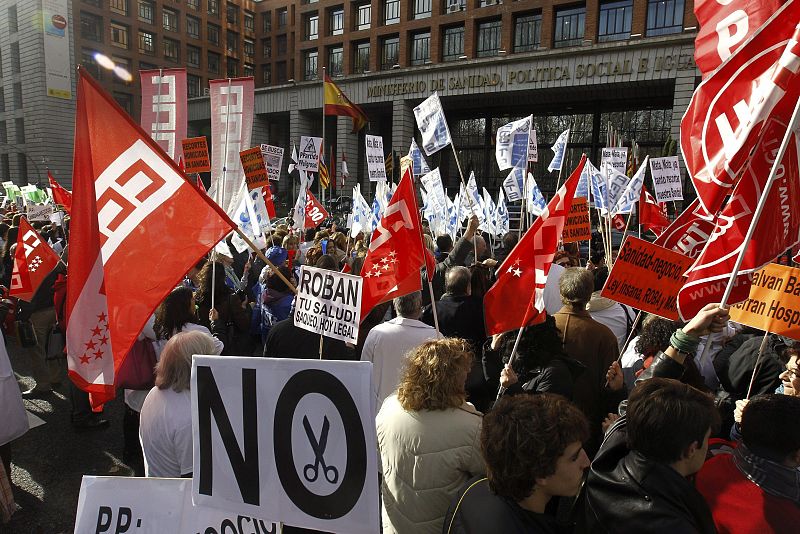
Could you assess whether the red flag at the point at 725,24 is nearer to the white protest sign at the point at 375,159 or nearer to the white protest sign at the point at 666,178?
the white protest sign at the point at 666,178

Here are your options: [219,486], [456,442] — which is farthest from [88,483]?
[456,442]

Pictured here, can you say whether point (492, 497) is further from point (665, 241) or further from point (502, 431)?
point (665, 241)

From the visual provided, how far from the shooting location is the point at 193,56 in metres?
54.2

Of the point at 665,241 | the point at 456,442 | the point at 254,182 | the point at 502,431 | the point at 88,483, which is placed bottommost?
the point at 88,483

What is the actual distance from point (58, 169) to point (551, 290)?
5077 centimetres

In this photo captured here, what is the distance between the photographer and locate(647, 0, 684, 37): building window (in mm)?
26094

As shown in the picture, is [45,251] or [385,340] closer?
[385,340]

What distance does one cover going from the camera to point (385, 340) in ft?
11.9

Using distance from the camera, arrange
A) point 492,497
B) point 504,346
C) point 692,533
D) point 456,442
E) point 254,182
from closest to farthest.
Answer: point 692,533 < point 492,497 < point 456,442 < point 504,346 < point 254,182

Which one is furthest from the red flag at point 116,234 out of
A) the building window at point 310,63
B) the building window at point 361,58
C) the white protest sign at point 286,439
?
the building window at point 310,63

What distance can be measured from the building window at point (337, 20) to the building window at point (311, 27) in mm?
1662

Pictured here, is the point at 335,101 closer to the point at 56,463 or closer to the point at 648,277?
the point at 56,463

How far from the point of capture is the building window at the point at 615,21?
27.6 meters

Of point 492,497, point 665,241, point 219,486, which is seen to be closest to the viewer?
point 492,497
